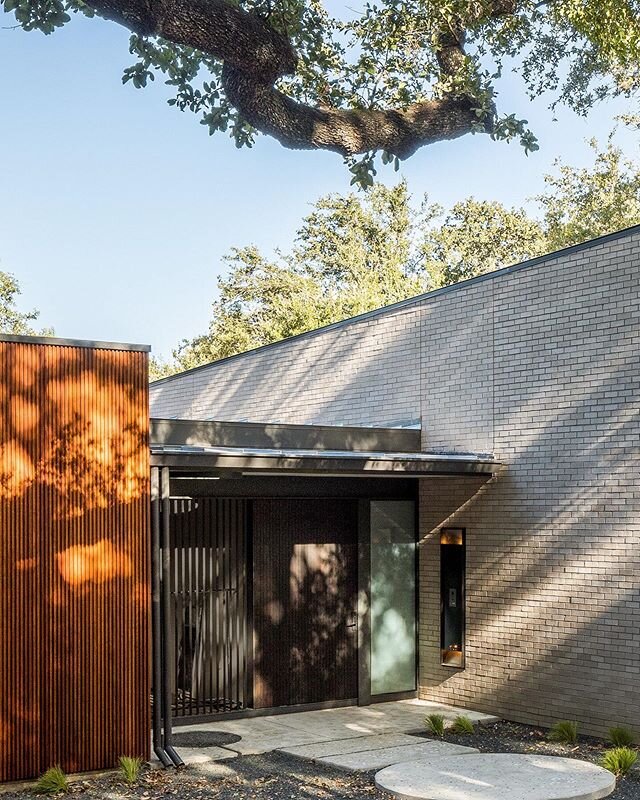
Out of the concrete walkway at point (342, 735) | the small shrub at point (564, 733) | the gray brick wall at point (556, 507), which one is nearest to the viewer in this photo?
the concrete walkway at point (342, 735)

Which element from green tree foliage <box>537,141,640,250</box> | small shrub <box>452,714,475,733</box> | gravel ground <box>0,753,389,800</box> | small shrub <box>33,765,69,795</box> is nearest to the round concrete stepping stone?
gravel ground <box>0,753,389,800</box>

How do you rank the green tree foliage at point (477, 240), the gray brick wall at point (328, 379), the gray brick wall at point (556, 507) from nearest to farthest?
the gray brick wall at point (556, 507), the gray brick wall at point (328, 379), the green tree foliage at point (477, 240)

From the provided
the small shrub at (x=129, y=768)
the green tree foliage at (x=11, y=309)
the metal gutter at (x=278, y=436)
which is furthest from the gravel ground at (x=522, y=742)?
the green tree foliage at (x=11, y=309)

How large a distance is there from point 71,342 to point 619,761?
19.3ft

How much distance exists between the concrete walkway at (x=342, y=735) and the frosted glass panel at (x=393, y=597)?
0.37 metres

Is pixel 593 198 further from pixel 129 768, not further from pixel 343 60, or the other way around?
pixel 129 768

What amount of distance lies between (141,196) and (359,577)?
37.7m

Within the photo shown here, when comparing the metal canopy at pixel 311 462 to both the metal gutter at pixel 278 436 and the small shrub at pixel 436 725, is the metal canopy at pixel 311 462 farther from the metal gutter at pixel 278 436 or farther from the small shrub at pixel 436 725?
the small shrub at pixel 436 725

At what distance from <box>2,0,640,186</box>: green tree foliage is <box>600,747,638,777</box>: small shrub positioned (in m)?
5.31

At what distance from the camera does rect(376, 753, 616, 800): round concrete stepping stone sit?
8000mm

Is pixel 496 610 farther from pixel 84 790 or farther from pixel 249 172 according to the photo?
A: pixel 249 172

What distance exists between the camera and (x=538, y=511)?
1131 cm

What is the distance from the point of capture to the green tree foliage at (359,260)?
35.1m

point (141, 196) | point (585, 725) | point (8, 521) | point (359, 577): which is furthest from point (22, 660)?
point (141, 196)
